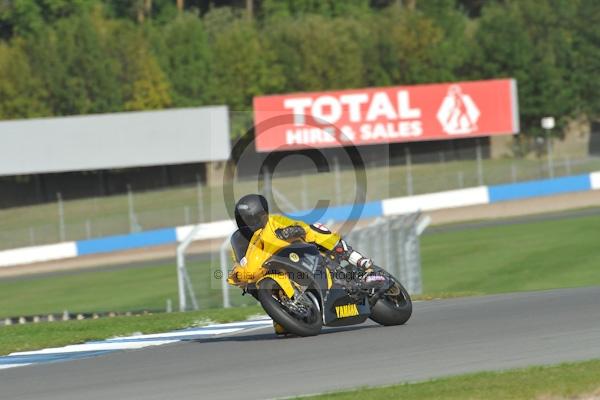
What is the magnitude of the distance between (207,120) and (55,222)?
29.8 feet

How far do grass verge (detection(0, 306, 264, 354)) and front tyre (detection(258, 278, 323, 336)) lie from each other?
359cm

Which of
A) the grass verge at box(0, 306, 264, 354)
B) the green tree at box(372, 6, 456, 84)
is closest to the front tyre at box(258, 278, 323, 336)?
the grass verge at box(0, 306, 264, 354)

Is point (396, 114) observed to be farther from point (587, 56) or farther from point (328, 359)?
point (328, 359)

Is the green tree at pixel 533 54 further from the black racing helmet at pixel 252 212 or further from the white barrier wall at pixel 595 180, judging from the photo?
the black racing helmet at pixel 252 212

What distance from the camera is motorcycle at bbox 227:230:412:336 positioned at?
1156 cm

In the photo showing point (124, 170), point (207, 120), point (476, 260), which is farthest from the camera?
point (124, 170)

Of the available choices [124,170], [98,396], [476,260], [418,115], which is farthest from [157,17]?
[98,396]

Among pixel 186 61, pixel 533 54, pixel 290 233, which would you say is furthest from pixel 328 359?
pixel 186 61

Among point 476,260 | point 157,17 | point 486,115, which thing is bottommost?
point 476,260

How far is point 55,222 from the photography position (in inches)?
1709

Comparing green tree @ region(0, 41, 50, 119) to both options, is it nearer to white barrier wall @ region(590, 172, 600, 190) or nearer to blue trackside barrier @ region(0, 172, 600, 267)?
blue trackside barrier @ region(0, 172, 600, 267)

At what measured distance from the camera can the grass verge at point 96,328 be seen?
14.4 meters

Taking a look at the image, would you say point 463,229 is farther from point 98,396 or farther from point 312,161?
point 98,396

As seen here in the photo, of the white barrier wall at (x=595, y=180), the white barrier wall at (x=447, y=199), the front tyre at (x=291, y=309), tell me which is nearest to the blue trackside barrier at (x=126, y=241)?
the white barrier wall at (x=447, y=199)
